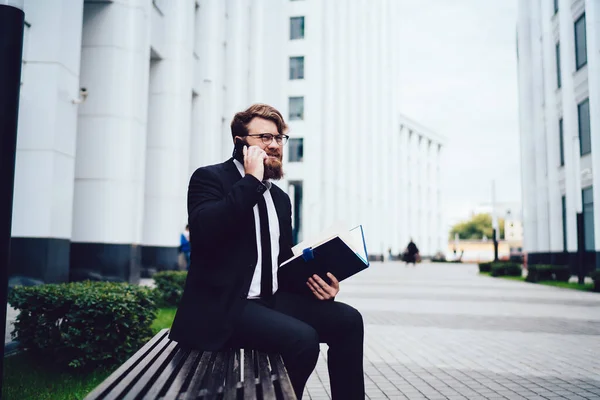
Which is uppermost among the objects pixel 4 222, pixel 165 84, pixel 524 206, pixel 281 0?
pixel 281 0

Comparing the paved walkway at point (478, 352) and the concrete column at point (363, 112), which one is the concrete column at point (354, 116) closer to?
the concrete column at point (363, 112)

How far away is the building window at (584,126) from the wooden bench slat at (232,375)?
24905 millimetres

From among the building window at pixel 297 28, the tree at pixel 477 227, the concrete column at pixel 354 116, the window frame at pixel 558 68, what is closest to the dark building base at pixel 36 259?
the window frame at pixel 558 68

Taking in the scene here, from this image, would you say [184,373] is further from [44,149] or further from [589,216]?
[589,216]

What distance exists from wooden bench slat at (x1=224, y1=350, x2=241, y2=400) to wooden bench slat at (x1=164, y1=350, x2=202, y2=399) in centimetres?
15

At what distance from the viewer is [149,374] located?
247cm

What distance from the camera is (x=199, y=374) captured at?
2.46 metres

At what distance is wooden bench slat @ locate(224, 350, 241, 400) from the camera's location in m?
2.25

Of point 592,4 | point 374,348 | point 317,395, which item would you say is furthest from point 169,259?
point 592,4

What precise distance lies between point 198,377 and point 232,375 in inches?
6.6

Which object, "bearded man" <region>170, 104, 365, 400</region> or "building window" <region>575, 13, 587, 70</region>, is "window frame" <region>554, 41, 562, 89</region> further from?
"bearded man" <region>170, 104, 365, 400</region>

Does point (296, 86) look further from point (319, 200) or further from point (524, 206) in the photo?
point (524, 206)

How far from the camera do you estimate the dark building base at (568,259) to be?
2409cm

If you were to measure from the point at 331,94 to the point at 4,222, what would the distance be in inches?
1971
